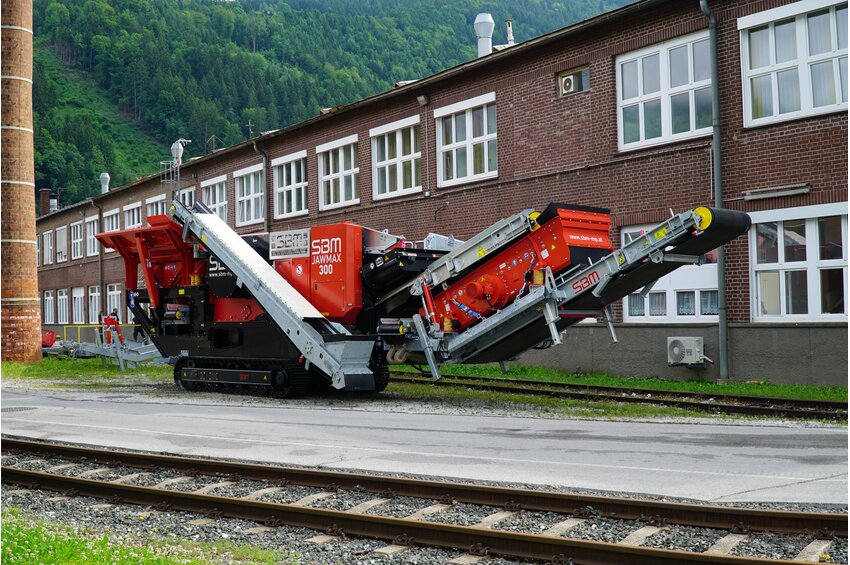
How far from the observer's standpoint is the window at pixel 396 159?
27.3 metres

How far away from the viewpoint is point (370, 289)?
16562 millimetres

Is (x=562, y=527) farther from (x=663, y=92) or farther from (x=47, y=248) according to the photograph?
(x=47, y=248)

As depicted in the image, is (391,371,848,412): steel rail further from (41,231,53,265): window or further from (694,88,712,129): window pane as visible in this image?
(41,231,53,265): window

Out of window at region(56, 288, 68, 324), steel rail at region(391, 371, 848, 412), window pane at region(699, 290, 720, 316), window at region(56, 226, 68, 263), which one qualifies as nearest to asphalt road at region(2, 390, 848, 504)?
steel rail at region(391, 371, 848, 412)

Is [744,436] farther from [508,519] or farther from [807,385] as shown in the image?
[807,385]

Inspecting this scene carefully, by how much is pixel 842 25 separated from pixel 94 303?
141ft

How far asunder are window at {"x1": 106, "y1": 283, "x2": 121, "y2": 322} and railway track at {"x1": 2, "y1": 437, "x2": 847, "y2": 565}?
38.9m

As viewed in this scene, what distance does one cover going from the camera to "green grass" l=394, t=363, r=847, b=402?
1595cm

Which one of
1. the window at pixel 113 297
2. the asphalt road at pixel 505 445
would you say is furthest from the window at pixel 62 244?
the asphalt road at pixel 505 445

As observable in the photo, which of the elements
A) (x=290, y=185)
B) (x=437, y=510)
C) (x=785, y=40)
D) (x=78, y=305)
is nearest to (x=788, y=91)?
(x=785, y=40)

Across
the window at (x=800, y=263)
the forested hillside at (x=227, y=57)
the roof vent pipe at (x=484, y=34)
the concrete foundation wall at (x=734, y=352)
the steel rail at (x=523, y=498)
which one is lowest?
the steel rail at (x=523, y=498)

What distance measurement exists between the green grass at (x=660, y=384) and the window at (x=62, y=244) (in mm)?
39307

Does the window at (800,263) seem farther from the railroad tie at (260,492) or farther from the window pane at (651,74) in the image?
the railroad tie at (260,492)

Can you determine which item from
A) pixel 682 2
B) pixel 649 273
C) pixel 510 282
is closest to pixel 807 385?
pixel 649 273
